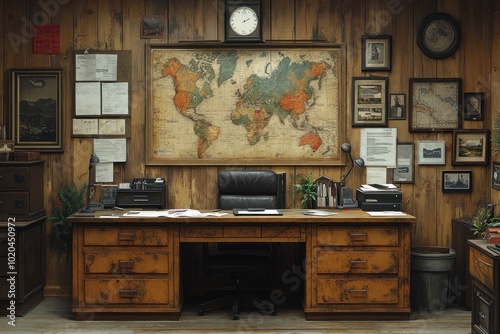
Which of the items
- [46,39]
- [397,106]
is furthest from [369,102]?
[46,39]

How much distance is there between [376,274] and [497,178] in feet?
4.38

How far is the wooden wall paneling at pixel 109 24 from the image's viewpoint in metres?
5.31

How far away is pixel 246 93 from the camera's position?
5.35 m

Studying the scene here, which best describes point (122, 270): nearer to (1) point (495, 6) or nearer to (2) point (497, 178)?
(2) point (497, 178)

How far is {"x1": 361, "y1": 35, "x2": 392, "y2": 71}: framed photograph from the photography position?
5.29 meters

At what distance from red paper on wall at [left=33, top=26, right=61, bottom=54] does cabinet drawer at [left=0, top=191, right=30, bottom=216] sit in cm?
125

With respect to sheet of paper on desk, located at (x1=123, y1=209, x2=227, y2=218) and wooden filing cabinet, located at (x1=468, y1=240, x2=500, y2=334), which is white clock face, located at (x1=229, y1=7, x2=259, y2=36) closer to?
sheet of paper on desk, located at (x1=123, y1=209, x2=227, y2=218)

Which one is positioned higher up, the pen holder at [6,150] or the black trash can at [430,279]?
the pen holder at [6,150]

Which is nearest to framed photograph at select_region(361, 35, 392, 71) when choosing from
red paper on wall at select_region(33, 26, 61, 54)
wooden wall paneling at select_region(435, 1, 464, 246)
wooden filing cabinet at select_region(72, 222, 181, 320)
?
wooden wall paneling at select_region(435, 1, 464, 246)

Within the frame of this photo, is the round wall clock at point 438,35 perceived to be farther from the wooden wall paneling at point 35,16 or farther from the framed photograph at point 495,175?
the wooden wall paneling at point 35,16

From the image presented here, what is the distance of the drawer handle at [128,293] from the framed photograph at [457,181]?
8.74 ft

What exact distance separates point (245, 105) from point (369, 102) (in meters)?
1.03

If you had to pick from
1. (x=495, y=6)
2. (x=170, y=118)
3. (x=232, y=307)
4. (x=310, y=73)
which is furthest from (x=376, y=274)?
(x=495, y=6)
